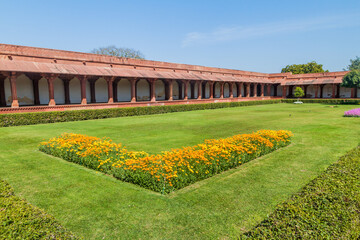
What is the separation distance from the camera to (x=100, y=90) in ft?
84.2

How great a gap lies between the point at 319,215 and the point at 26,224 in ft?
11.0

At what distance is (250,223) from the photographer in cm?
→ 376

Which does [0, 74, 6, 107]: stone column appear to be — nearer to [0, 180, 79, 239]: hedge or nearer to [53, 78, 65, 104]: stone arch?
[53, 78, 65, 104]: stone arch

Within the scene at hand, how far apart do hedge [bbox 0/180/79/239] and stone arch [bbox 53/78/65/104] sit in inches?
840

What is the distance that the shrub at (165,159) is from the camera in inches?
207

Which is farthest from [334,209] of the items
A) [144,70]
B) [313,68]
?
[313,68]

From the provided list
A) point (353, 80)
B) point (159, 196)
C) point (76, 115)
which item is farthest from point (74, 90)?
point (353, 80)

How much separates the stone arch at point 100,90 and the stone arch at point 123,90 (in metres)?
1.56

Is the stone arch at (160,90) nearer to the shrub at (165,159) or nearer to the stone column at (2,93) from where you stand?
the stone column at (2,93)

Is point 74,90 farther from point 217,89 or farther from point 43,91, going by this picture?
point 217,89

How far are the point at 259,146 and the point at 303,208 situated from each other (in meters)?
4.80

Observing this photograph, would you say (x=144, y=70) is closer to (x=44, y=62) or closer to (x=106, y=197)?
(x=44, y=62)

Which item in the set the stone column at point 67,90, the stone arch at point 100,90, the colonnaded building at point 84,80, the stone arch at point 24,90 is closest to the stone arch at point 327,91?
the colonnaded building at point 84,80

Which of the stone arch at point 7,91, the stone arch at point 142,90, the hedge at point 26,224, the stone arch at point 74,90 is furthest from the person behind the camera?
the stone arch at point 142,90
